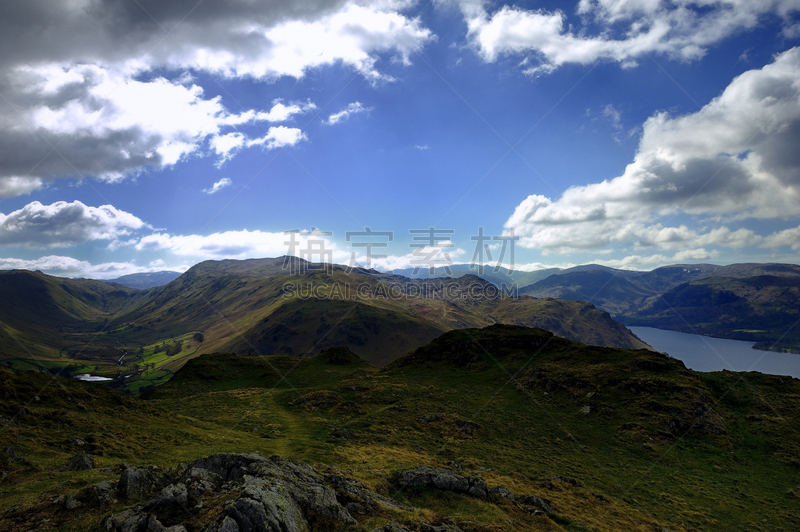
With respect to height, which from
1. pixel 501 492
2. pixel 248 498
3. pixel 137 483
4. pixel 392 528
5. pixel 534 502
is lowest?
pixel 534 502

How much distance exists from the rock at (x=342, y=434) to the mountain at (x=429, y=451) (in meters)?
0.28

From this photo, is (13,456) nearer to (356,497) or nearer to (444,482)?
(356,497)

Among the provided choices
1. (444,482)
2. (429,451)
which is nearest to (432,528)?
(444,482)

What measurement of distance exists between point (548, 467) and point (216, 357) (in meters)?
93.8

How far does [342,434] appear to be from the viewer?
3966cm

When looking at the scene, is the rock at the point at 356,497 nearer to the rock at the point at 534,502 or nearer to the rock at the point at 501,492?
the rock at the point at 501,492

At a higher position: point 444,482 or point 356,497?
point 356,497

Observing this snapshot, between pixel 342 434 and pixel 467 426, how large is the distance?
18.0m

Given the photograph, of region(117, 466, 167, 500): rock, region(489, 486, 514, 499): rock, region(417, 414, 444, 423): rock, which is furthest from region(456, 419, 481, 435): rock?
region(117, 466, 167, 500): rock

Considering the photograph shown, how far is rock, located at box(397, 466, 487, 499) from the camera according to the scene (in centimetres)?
2283

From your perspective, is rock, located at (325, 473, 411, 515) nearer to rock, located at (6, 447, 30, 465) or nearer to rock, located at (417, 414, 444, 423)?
rock, located at (6, 447, 30, 465)

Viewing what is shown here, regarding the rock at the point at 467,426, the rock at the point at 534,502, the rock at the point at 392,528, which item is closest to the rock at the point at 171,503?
the rock at the point at 392,528

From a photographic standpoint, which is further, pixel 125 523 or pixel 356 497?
pixel 356 497

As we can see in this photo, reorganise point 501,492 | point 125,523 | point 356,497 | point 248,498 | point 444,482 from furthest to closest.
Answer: point 501,492, point 444,482, point 356,497, point 248,498, point 125,523
